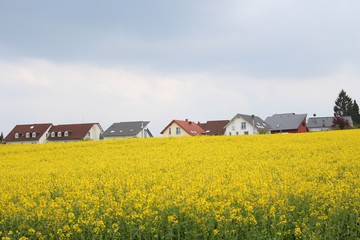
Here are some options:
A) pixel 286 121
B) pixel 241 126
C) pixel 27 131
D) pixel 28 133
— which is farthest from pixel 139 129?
pixel 286 121

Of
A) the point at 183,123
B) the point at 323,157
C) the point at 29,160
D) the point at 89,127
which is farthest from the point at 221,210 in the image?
the point at 89,127

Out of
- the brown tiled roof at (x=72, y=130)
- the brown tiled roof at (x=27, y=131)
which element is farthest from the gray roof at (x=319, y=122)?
the brown tiled roof at (x=27, y=131)

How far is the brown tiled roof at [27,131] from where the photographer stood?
2955 inches

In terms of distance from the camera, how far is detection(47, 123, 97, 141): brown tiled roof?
73750mm

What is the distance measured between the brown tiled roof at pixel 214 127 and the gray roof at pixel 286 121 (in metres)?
12.0

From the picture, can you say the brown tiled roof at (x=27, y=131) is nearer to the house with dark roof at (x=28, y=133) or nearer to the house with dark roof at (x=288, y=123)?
the house with dark roof at (x=28, y=133)

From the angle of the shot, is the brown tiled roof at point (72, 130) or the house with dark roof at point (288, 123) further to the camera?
the house with dark roof at point (288, 123)

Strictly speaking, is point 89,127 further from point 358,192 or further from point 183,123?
point 358,192

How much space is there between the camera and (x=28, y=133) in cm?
7588

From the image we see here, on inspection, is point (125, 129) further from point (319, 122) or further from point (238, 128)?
point (319, 122)

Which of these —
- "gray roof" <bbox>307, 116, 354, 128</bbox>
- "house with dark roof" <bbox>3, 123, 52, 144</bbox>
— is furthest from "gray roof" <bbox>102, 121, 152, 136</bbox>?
"gray roof" <bbox>307, 116, 354, 128</bbox>

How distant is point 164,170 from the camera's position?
554 inches

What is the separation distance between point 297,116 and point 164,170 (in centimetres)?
7298

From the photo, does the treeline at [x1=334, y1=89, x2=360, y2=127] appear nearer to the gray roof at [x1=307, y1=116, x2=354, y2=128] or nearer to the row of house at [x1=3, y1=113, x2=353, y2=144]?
the gray roof at [x1=307, y1=116, x2=354, y2=128]
